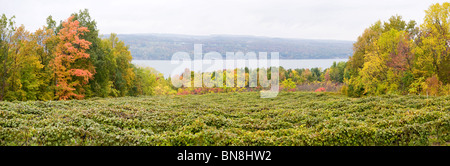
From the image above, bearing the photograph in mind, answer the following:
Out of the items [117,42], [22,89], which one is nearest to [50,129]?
[22,89]

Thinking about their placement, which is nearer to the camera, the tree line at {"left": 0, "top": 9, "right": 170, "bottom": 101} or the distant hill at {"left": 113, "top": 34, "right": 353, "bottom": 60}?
the tree line at {"left": 0, "top": 9, "right": 170, "bottom": 101}

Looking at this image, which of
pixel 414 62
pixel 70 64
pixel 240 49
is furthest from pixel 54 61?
A: pixel 240 49

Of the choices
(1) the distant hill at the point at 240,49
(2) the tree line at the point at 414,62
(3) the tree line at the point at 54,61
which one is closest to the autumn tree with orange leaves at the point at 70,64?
(3) the tree line at the point at 54,61

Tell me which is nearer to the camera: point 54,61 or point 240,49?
point 54,61

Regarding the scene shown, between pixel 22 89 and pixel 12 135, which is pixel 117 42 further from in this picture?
pixel 12 135

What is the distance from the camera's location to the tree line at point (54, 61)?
22.9 meters

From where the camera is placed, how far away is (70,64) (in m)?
27.3

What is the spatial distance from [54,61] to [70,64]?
1.74 meters

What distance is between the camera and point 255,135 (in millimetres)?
8062

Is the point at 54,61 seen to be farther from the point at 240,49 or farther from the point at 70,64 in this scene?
the point at 240,49

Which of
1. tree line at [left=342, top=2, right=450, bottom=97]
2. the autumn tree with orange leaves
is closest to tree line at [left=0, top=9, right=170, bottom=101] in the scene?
the autumn tree with orange leaves

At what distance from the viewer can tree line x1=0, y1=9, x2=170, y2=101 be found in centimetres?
2291

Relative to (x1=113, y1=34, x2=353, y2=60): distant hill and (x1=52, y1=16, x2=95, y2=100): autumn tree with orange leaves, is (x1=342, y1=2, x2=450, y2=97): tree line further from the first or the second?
(x1=113, y1=34, x2=353, y2=60): distant hill
